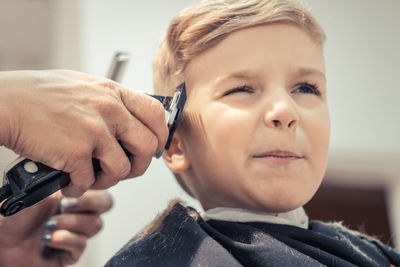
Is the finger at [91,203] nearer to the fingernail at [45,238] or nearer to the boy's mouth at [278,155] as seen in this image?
the fingernail at [45,238]

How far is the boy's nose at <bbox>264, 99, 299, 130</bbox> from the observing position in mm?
694

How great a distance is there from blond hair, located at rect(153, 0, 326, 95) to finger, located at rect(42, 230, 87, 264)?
0.36 m

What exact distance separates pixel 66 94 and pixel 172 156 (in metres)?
0.27

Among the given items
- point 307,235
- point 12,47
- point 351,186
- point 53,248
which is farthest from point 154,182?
point 351,186

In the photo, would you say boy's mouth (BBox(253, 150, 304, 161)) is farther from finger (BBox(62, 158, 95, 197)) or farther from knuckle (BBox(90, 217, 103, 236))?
knuckle (BBox(90, 217, 103, 236))

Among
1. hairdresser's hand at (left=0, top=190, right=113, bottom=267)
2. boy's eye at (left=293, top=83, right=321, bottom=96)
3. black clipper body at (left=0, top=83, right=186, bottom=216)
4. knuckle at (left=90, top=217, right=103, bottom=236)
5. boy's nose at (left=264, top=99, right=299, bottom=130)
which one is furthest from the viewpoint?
knuckle at (left=90, top=217, right=103, bottom=236)

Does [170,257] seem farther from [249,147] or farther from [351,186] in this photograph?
[351,186]

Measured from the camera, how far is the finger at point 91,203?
992 mm

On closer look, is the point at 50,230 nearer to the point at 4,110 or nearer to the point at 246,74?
the point at 4,110

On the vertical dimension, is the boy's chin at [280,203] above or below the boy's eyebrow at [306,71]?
below

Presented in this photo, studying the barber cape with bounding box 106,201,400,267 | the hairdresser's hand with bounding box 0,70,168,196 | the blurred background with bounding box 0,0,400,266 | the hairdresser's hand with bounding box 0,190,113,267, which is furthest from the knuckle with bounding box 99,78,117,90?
the blurred background with bounding box 0,0,400,266

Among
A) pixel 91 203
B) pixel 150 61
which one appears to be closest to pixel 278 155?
pixel 91 203

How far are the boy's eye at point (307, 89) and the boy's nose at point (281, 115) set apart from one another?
0.30 ft

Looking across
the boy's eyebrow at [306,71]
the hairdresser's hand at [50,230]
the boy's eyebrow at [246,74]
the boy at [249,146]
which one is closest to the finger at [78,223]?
the hairdresser's hand at [50,230]
